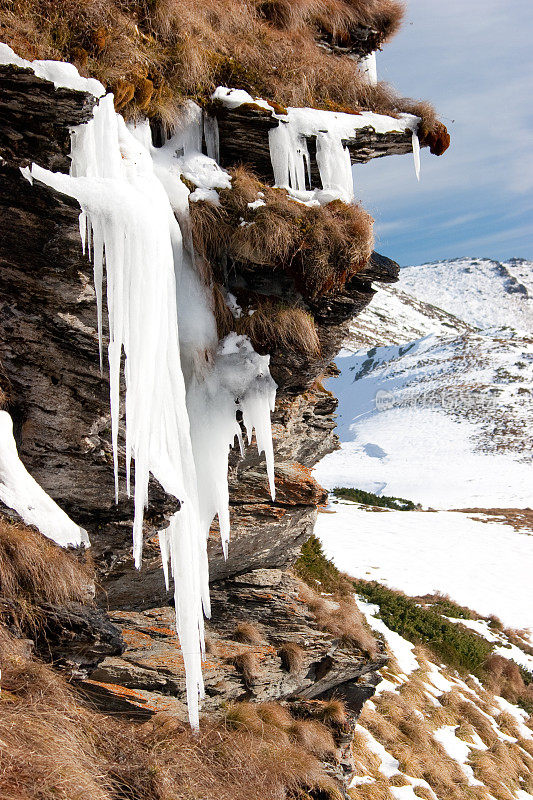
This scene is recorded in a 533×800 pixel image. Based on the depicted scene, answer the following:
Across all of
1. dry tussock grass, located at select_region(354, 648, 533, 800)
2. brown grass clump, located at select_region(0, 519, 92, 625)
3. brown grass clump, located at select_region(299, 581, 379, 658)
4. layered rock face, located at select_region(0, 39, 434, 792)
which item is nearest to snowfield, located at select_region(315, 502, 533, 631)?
dry tussock grass, located at select_region(354, 648, 533, 800)

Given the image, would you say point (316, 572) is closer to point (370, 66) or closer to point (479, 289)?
point (370, 66)

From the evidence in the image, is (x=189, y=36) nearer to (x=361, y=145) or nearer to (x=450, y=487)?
(x=361, y=145)

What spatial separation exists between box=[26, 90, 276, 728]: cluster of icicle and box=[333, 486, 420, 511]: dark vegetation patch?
91.5 feet

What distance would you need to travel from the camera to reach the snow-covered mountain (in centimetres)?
3912

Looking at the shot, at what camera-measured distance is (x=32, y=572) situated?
4.61 metres

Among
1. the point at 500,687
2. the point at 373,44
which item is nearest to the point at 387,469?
the point at 500,687

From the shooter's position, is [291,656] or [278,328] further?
[291,656]

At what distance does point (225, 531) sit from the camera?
663 cm

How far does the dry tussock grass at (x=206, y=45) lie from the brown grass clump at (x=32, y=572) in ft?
12.1

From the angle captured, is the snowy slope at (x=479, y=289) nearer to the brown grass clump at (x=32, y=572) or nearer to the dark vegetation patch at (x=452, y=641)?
the dark vegetation patch at (x=452, y=641)

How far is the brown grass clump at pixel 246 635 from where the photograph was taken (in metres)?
8.20

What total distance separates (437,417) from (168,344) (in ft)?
151

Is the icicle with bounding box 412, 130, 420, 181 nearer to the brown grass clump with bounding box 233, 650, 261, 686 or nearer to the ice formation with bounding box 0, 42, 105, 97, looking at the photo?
the ice formation with bounding box 0, 42, 105, 97

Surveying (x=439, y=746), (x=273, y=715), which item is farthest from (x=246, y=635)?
(x=439, y=746)
